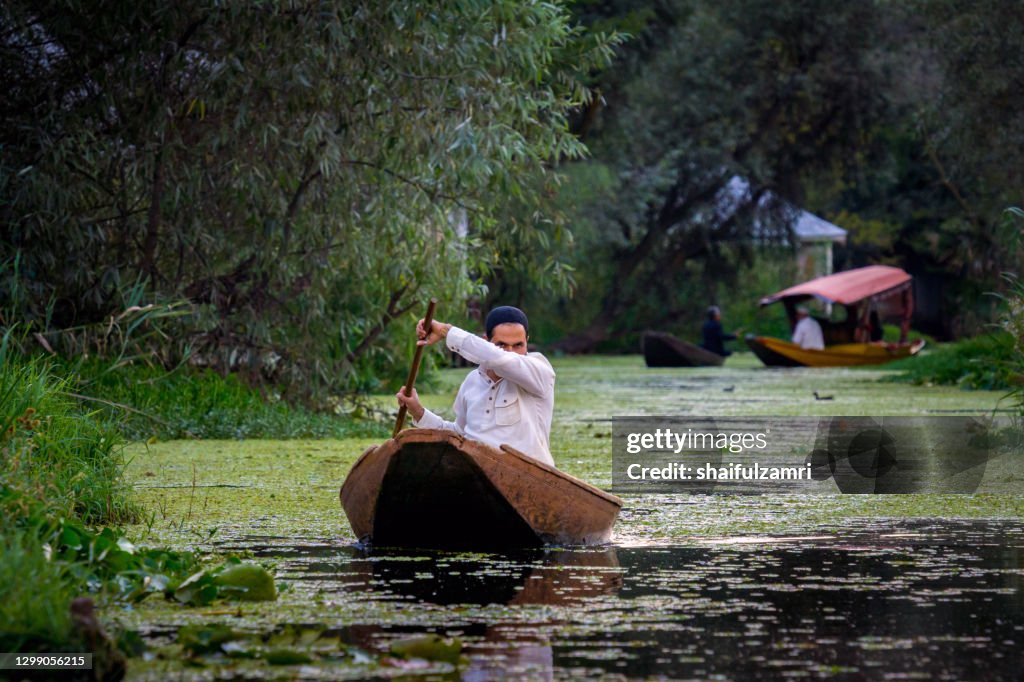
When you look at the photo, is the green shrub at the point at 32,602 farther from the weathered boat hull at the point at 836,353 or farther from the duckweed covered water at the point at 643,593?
the weathered boat hull at the point at 836,353

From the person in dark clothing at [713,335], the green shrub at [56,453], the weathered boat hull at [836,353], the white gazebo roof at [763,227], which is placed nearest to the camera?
the green shrub at [56,453]

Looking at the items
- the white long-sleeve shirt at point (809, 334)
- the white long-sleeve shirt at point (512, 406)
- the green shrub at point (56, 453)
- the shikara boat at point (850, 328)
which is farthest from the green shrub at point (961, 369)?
the green shrub at point (56, 453)

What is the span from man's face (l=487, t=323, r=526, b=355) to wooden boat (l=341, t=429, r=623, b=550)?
510 millimetres

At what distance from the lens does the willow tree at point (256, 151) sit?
39.0 feet

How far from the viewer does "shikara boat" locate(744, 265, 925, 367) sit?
3250 cm

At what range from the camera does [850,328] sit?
Result: 34344 millimetres

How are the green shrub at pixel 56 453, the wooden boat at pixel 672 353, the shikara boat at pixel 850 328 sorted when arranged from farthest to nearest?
the wooden boat at pixel 672 353
the shikara boat at pixel 850 328
the green shrub at pixel 56 453

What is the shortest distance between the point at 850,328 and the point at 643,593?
29.4 m

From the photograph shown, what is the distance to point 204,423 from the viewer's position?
1281 centimetres

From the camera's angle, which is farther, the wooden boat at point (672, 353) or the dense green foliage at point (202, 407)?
the wooden boat at point (672, 353)

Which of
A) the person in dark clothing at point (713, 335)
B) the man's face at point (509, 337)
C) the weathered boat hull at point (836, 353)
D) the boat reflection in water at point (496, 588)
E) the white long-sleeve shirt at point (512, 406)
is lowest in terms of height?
the boat reflection in water at point (496, 588)

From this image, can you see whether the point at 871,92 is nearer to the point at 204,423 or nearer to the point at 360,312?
the point at 360,312

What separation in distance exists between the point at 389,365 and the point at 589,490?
1282 centimetres

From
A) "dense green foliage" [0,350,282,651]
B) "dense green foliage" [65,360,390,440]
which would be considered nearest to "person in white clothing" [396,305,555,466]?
"dense green foliage" [0,350,282,651]
